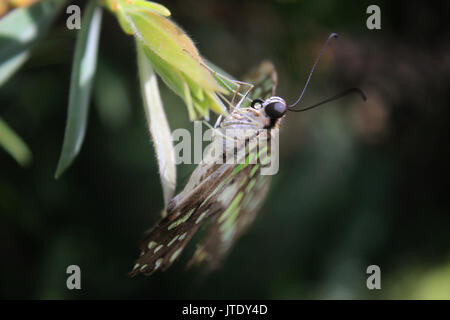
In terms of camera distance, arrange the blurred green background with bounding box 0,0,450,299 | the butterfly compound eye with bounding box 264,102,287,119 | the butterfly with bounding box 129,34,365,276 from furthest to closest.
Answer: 1. the blurred green background with bounding box 0,0,450,299
2. the butterfly compound eye with bounding box 264,102,287,119
3. the butterfly with bounding box 129,34,365,276

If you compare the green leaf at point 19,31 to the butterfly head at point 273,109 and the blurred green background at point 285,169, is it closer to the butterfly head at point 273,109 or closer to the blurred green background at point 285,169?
the blurred green background at point 285,169

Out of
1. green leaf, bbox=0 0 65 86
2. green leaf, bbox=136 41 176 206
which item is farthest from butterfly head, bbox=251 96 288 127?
green leaf, bbox=0 0 65 86

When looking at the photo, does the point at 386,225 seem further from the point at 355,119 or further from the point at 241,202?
the point at 241,202

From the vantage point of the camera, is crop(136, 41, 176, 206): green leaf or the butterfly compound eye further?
the butterfly compound eye

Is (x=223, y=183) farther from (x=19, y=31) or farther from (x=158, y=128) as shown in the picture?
(x=19, y=31)

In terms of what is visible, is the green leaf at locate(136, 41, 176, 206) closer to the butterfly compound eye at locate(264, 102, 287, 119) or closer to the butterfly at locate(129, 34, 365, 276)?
the butterfly at locate(129, 34, 365, 276)

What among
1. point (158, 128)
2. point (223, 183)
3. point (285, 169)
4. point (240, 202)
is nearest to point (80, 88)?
point (158, 128)

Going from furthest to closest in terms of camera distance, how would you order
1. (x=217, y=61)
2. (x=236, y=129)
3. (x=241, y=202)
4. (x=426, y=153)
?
(x=426, y=153) → (x=217, y=61) → (x=241, y=202) → (x=236, y=129)

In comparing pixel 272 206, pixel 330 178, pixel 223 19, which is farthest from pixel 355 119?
pixel 223 19
